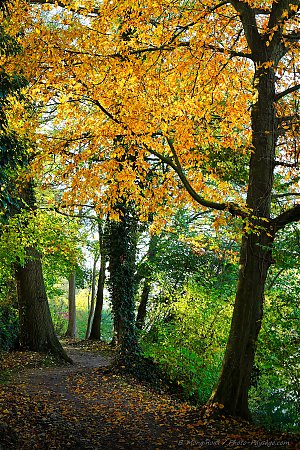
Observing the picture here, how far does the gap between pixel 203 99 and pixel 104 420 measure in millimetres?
5561

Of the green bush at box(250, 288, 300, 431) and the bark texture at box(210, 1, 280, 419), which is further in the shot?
the bark texture at box(210, 1, 280, 419)

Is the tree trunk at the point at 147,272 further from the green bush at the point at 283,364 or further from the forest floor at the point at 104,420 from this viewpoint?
the green bush at the point at 283,364

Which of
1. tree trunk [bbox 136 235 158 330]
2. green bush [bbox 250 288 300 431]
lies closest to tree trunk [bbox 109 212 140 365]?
tree trunk [bbox 136 235 158 330]

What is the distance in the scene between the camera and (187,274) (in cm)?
1489

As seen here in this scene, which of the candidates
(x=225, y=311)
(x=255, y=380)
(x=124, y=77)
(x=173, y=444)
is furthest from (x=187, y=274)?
(x=173, y=444)

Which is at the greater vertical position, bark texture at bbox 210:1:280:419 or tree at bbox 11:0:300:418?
tree at bbox 11:0:300:418

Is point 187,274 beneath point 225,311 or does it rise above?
above

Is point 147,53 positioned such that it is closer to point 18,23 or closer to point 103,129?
point 103,129

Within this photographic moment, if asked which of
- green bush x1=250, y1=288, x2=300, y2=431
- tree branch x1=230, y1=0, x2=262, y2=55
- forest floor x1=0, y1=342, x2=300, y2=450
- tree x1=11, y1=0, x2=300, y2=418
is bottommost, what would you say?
forest floor x1=0, y1=342, x2=300, y2=450

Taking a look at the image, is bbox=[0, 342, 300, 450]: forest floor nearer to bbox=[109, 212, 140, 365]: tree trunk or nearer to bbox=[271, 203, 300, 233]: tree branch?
bbox=[109, 212, 140, 365]: tree trunk

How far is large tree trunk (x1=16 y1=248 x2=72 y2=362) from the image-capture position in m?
12.7

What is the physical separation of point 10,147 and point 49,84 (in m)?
1.51

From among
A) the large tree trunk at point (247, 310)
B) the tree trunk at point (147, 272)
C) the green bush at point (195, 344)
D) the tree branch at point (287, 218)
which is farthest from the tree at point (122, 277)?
the tree branch at point (287, 218)

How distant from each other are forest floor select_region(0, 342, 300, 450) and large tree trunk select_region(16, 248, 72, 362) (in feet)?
8.08
